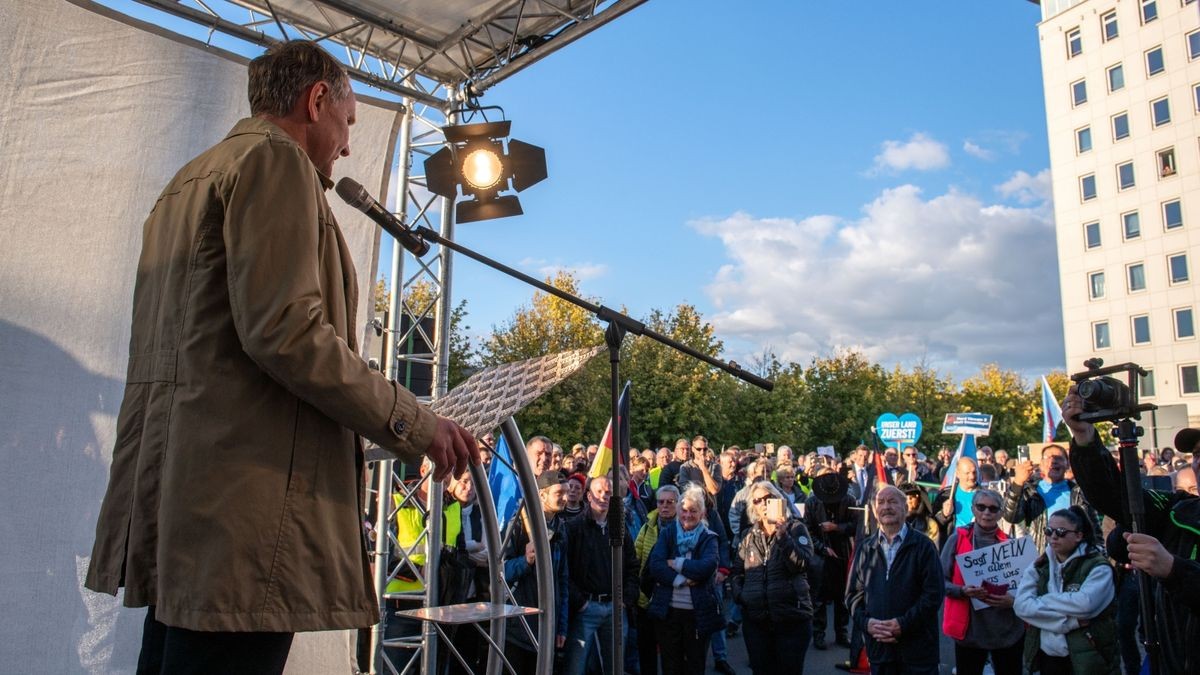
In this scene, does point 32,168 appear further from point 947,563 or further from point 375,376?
point 947,563

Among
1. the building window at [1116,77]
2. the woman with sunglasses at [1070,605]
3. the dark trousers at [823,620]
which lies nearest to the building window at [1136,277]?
the building window at [1116,77]

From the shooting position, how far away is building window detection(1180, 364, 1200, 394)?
39750mm

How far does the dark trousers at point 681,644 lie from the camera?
6.88 meters

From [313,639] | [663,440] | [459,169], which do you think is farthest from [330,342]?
[663,440]

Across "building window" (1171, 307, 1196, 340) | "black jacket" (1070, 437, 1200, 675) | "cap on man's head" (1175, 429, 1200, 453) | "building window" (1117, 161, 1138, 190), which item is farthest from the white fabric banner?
"building window" (1117, 161, 1138, 190)

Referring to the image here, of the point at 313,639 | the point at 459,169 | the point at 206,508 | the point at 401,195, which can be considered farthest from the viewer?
the point at 401,195

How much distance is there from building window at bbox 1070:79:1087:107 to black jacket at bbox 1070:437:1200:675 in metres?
50.0

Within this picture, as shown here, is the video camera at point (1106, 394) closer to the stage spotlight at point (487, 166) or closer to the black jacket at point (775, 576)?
the stage spotlight at point (487, 166)

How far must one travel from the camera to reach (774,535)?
687cm

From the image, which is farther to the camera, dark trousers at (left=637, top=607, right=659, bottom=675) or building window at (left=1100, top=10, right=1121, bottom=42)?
building window at (left=1100, top=10, right=1121, bottom=42)

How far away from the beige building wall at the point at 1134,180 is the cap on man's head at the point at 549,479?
4138 centimetres

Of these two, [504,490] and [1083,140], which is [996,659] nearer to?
[504,490]

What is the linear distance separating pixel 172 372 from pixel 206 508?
1.06 feet

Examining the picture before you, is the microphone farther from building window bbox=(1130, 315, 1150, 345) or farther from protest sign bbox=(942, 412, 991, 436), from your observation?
building window bbox=(1130, 315, 1150, 345)
